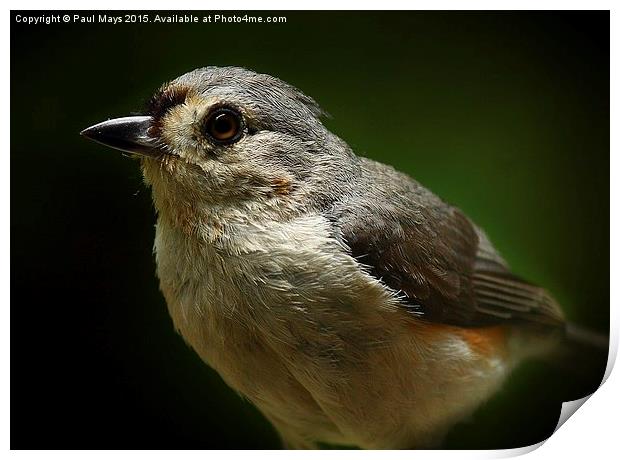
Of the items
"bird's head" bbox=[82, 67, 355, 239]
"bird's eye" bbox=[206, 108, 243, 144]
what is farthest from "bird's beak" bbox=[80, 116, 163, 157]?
"bird's eye" bbox=[206, 108, 243, 144]

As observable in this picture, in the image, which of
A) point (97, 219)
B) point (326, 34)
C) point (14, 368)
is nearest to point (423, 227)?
point (326, 34)

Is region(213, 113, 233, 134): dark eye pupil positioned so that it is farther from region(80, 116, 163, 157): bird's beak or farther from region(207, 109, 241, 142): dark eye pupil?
region(80, 116, 163, 157): bird's beak

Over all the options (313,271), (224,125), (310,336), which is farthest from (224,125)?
(310,336)

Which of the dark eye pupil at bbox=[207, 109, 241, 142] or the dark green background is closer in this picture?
the dark eye pupil at bbox=[207, 109, 241, 142]

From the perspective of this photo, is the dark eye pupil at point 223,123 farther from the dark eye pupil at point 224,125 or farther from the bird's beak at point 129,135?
the bird's beak at point 129,135

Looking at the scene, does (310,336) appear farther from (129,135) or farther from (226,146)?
(129,135)

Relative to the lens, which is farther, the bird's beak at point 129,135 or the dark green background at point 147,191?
the dark green background at point 147,191

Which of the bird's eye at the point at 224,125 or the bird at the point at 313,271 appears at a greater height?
the bird's eye at the point at 224,125

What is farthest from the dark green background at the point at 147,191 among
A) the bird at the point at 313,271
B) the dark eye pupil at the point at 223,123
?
the dark eye pupil at the point at 223,123
